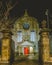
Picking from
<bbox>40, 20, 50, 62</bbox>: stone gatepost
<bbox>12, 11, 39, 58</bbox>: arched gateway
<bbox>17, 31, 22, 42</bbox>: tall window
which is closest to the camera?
<bbox>40, 20, 50, 62</bbox>: stone gatepost

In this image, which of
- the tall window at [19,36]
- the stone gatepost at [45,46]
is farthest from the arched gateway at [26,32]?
the stone gatepost at [45,46]

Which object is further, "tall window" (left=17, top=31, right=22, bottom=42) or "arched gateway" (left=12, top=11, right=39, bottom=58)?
"tall window" (left=17, top=31, right=22, bottom=42)

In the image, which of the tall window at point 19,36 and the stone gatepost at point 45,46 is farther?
the tall window at point 19,36

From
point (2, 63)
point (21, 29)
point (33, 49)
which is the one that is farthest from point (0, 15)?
point (21, 29)

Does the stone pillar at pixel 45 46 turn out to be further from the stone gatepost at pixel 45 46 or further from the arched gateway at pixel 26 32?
the arched gateway at pixel 26 32

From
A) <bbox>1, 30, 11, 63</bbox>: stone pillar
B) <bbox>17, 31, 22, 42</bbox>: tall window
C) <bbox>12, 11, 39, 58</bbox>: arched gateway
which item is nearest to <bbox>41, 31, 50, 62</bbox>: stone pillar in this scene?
<bbox>1, 30, 11, 63</bbox>: stone pillar

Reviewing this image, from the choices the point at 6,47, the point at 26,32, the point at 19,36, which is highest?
the point at 26,32

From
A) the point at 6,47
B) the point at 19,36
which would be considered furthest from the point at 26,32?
the point at 6,47

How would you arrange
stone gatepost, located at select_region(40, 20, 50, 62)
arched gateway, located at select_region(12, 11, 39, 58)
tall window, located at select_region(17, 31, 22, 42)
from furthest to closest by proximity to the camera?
tall window, located at select_region(17, 31, 22, 42), arched gateway, located at select_region(12, 11, 39, 58), stone gatepost, located at select_region(40, 20, 50, 62)

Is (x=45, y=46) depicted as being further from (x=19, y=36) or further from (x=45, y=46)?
(x=19, y=36)

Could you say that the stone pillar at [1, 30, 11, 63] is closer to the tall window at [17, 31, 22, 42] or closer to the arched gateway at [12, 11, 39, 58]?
the arched gateway at [12, 11, 39, 58]

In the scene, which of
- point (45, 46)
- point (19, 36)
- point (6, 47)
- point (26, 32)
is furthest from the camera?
point (26, 32)

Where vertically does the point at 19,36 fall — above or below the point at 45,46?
above

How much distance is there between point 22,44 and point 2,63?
26665 mm
